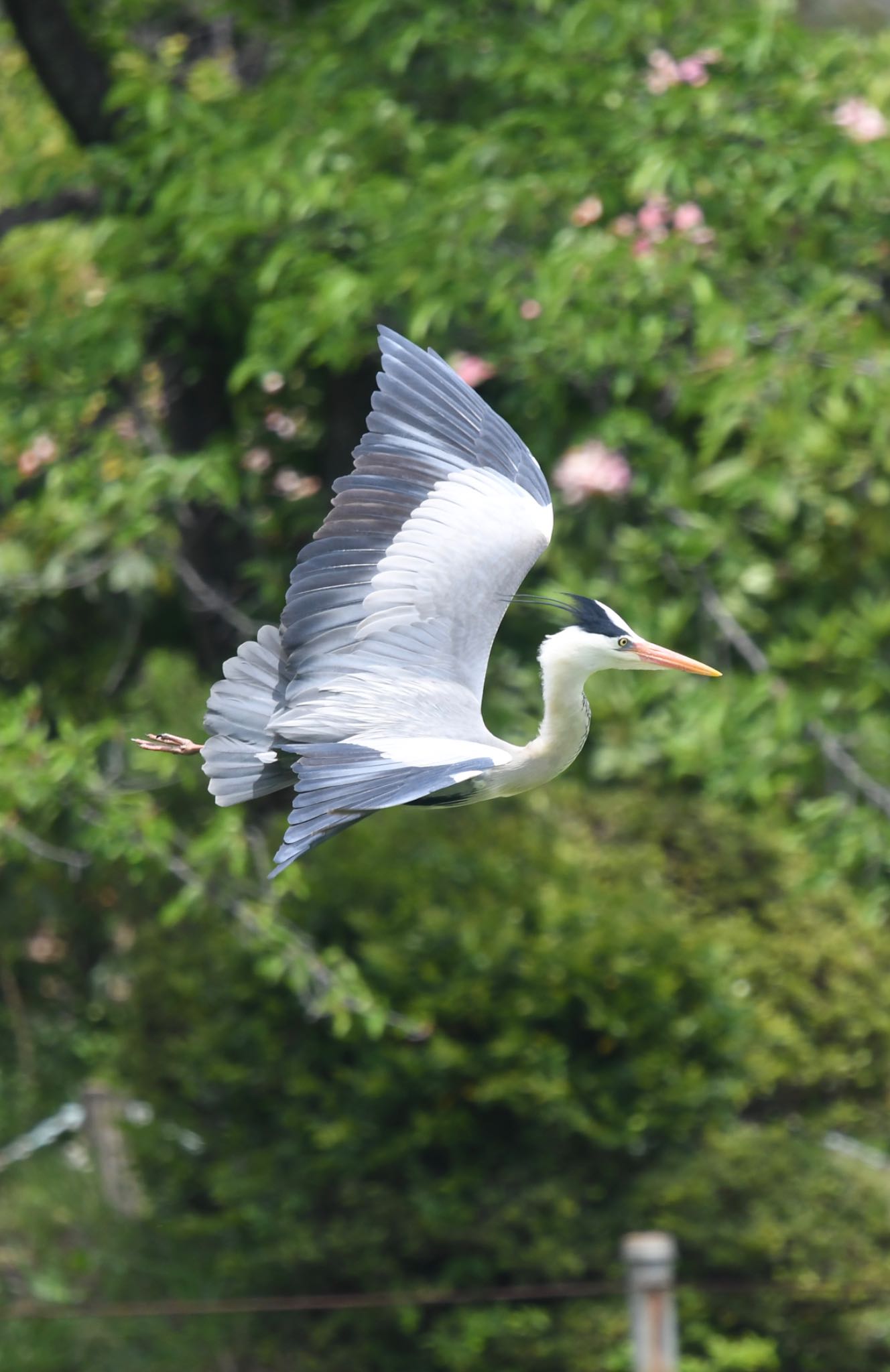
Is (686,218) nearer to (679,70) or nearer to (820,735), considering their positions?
(679,70)

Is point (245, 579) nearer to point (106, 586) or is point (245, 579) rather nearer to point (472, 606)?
point (106, 586)

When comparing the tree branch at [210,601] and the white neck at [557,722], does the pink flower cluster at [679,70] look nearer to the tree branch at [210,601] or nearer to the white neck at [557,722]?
the tree branch at [210,601]

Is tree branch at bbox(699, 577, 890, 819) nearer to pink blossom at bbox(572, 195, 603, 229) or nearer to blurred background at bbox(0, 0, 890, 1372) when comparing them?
blurred background at bbox(0, 0, 890, 1372)

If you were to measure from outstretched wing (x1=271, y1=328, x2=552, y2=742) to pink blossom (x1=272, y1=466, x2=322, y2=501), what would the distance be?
306 centimetres

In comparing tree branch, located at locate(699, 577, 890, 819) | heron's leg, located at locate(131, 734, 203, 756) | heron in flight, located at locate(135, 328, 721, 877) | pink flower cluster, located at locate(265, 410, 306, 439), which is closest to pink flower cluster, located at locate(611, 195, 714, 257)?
tree branch, located at locate(699, 577, 890, 819)

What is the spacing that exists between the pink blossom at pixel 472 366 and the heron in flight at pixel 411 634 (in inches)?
87.3

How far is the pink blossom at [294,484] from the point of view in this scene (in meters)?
6.29

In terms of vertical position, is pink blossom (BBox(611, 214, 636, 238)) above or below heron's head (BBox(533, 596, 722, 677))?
below

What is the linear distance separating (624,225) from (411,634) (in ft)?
8.95

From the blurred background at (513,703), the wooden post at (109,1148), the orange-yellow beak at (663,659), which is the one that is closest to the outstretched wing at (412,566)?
the orange-yellow beak at (663,659)

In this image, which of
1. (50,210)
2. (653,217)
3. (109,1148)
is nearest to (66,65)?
(50,210)

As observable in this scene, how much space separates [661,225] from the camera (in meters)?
5.34

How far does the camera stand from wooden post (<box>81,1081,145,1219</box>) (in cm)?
661

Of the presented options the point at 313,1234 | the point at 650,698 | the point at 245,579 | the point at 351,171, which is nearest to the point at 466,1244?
the point at 313,1234
